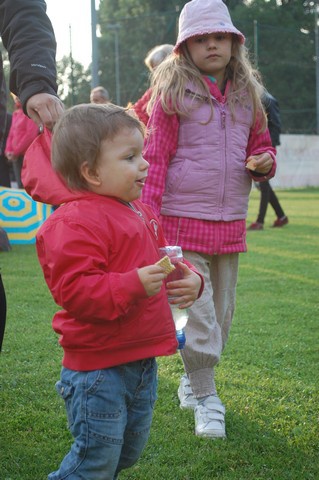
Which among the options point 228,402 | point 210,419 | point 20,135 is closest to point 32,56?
point 210,419

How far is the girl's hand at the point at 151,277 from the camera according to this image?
2012 mm

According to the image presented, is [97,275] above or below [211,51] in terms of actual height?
below

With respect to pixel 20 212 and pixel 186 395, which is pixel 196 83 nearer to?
pixel 186 395

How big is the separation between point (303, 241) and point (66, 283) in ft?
25.6

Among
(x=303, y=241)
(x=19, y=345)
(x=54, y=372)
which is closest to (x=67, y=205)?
(x=54, y=372)

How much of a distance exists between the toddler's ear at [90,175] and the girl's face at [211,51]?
4.84 feet

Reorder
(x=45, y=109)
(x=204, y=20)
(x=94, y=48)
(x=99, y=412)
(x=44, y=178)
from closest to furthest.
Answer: (x=99, y=412)
(x=44, y=178)
(x=45, y=109)
(x=204, y=20)
(x=94, y=48)

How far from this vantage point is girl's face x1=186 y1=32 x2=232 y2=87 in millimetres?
3461

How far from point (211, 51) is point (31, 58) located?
3.29ft

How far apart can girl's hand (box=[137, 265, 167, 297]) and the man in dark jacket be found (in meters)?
0.74

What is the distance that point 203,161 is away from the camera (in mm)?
3377

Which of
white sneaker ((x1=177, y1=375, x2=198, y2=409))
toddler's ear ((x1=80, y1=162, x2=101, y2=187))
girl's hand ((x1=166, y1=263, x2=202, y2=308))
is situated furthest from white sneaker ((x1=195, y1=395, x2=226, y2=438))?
toddler's ear ((x1=80, y1=162, x2=101, y2=187))

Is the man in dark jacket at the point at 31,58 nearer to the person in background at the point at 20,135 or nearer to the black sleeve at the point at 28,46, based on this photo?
the black sleeve at the point at 28,46

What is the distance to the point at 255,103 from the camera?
3.50 metres
